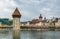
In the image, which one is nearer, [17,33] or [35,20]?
[17,33]

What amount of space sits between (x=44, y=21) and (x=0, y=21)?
2184cm

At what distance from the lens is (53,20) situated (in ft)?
307

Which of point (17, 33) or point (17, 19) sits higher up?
point (17, 19)

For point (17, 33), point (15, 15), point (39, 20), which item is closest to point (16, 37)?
point (17, 33)

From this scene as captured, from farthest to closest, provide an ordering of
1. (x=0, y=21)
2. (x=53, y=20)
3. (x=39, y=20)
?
(x=39, y=20)
(x=53, y=20)
(x=0, y=21)

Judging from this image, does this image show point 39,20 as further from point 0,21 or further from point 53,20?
point 0,21

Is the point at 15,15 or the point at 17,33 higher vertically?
the point at 15,15

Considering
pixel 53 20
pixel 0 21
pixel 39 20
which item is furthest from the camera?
pixel 39 20

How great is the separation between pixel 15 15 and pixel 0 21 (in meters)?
76.7

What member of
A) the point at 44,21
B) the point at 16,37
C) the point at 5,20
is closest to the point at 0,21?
the point at 5,20

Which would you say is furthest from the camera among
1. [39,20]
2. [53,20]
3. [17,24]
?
[39,20]

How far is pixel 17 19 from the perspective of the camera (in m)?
8.55

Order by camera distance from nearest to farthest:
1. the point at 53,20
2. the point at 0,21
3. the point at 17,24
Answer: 1. the point at 17,24
2. the point at 0,21
3. the point at 53,20

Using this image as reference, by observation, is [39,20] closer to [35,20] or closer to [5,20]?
[35,20]
